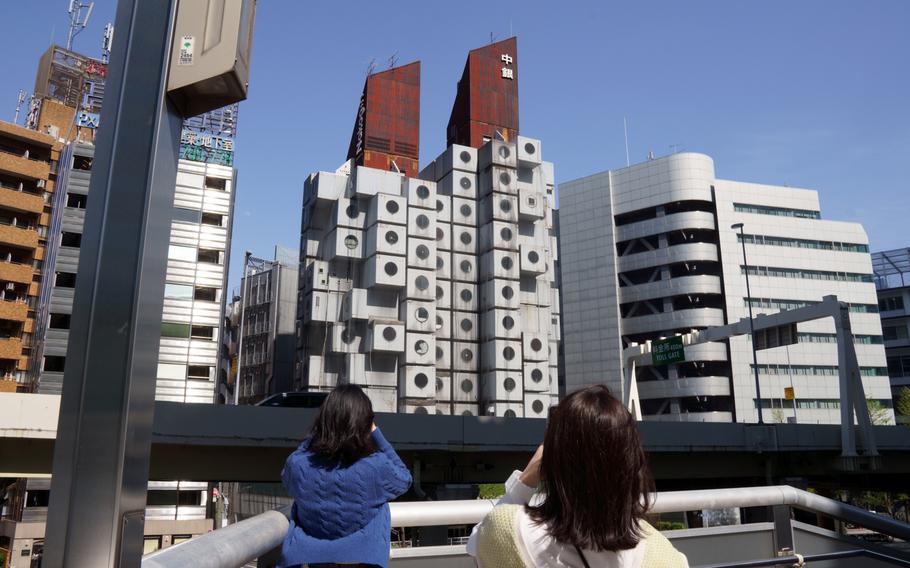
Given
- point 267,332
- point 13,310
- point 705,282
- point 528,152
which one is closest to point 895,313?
point 705,282

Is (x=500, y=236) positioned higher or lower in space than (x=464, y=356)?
higher

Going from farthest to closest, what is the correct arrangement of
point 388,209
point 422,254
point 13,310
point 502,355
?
point 422,254
point 502,355
point 388,209
point 13,310

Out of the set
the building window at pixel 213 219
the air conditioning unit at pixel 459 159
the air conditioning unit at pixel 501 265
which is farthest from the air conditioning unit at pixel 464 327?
the building window at pixel 213 219

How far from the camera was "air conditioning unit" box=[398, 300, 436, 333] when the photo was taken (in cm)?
4644

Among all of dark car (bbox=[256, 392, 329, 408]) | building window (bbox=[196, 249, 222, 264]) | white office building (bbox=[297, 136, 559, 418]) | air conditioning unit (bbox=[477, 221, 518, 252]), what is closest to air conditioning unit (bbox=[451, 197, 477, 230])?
white office building (bbox=[297, 136, 559, 418])

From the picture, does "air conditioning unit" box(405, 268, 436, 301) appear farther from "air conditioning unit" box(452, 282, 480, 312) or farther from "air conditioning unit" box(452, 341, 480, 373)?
"air conditioning unit" box(452, 341, 480, 373)

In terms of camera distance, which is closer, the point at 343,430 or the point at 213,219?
the point at 343,430

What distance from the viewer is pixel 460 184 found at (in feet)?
169

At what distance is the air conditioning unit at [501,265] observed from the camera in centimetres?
4934

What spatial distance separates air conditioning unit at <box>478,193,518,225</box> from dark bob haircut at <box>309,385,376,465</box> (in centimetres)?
4779

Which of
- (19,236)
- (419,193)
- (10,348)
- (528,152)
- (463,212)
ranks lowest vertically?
(10,348)

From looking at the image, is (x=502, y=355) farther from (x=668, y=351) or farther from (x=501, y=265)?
(x=668, y=351)

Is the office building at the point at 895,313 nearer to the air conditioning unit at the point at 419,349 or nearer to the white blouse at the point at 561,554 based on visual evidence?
the air conditioning unit at the point at 419,349

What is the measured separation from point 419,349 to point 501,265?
878cm
